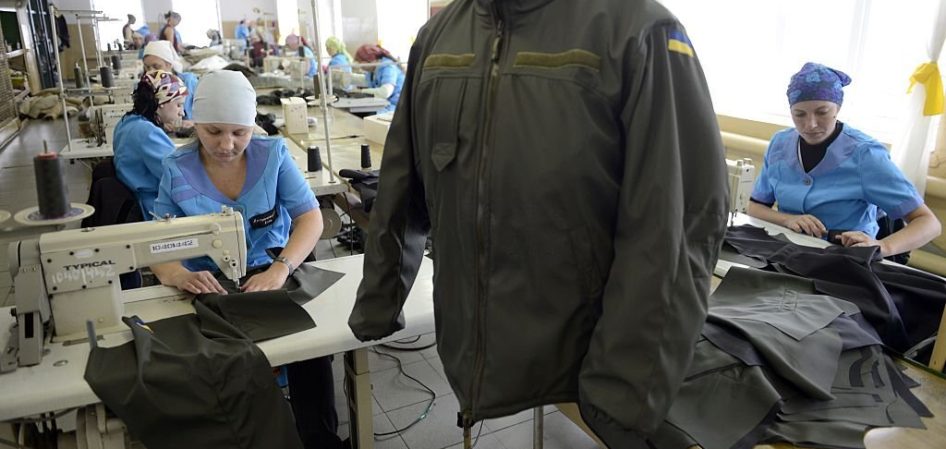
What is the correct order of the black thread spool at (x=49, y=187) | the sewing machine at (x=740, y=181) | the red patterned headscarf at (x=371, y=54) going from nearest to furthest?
the black thread spool at (x=49, y=187)
the sewing machine at (x=740, y=181)
the red patterned headscarf at (x=371, y=54)

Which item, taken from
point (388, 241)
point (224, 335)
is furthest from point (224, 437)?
point (388, 241)

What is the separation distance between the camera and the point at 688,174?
2.73 ft

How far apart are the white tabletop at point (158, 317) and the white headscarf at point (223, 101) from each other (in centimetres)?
47

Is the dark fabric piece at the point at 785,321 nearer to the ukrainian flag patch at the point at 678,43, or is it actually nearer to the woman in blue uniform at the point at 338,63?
the ukrainian flag patch at the point at 678,43

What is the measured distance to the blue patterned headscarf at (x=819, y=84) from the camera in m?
2.07

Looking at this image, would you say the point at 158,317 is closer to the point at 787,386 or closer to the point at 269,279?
the point at 269,279

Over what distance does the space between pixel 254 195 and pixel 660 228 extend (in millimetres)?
1384

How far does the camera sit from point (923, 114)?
2887 mm

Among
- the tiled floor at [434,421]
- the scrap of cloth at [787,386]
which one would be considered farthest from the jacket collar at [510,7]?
the tiled floor at [434,421]

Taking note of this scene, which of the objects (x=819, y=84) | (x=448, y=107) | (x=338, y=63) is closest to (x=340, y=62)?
(x=338, y=63)

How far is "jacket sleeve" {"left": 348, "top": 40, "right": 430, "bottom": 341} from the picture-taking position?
1.10 metres

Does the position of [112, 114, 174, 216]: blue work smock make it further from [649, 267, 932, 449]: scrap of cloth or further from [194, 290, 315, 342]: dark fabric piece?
[649, 267, 932, 449]: scrap of cloth

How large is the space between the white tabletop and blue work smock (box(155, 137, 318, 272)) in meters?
0.18

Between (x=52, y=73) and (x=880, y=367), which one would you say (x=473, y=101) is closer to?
(x=880, y=367)
